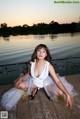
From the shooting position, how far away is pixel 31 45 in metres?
4.26

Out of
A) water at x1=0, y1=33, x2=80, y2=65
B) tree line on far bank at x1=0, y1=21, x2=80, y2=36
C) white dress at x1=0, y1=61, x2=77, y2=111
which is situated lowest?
white dress at x1=0, y1=61, x2=77, y2=111

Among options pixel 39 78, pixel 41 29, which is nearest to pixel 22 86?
pixel 39 78

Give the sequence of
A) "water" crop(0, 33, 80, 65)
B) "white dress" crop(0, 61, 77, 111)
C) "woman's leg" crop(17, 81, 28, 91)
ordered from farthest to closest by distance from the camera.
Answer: "water" crop(0, 33, 80, 65) → "woman's leg" crop(17, 81, 28, 91) → "white dress" crop(0, 61, 77, 111)

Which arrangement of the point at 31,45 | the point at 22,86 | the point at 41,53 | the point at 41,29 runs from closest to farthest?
1. the point at 41,53
2. the point at 22,86
3. the point at 31,45
4. the point at 41,29

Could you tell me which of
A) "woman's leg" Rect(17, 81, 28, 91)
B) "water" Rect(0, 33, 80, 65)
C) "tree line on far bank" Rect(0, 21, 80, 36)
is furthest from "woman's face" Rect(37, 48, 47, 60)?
"tree line on far bank" Rect(0, 21, 80, 36)

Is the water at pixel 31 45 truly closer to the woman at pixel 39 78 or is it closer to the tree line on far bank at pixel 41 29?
the tree line on far bank at pixel 41 29

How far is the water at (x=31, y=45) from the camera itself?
165 inches

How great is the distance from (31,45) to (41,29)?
394 mm

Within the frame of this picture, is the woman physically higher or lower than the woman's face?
lower

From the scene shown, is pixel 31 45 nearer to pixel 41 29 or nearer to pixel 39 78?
pixel 41 29

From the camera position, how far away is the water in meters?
4.20

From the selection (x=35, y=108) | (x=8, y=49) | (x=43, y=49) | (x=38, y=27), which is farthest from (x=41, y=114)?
(x=38, y=27)

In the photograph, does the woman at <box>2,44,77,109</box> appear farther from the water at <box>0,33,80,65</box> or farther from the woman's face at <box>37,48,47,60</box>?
the water at <box>0,33,80,65</box>

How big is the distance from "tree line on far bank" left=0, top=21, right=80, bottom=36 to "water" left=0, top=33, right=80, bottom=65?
92 millimetres
